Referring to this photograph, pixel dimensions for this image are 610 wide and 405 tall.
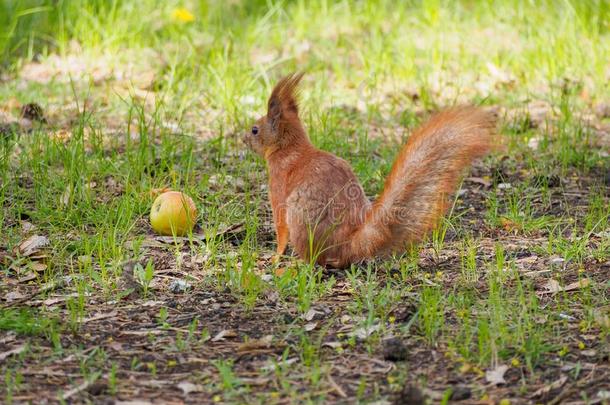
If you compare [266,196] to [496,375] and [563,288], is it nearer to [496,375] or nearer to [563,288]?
[563,288]

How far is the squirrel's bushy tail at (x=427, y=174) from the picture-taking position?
3.49 meters

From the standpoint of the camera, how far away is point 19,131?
5.45m

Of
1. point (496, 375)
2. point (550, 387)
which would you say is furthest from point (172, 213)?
point (550, 387)

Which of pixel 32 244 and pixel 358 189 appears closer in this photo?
pixel 358 189

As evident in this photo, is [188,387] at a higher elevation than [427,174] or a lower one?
lower

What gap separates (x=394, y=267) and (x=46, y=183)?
176 centimetres

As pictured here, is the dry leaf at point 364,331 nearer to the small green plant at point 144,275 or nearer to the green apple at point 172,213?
the small green plant at point 144,275

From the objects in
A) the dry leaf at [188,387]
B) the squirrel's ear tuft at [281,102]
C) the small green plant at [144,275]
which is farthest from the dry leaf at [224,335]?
the squirrel's ear tuft at [281,102]

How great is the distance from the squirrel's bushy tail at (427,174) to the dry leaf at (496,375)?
2.67 ft

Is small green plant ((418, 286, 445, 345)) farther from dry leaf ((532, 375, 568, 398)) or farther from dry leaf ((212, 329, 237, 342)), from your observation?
dry leaf ((212, 329, 237, 342))

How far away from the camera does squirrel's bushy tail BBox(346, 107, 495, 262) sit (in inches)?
137

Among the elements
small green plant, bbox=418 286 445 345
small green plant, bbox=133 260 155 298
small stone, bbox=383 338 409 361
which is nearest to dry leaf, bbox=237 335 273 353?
small stone, bbox=383 338 409 361

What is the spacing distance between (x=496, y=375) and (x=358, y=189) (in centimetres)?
118

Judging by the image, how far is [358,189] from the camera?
12.6ft
